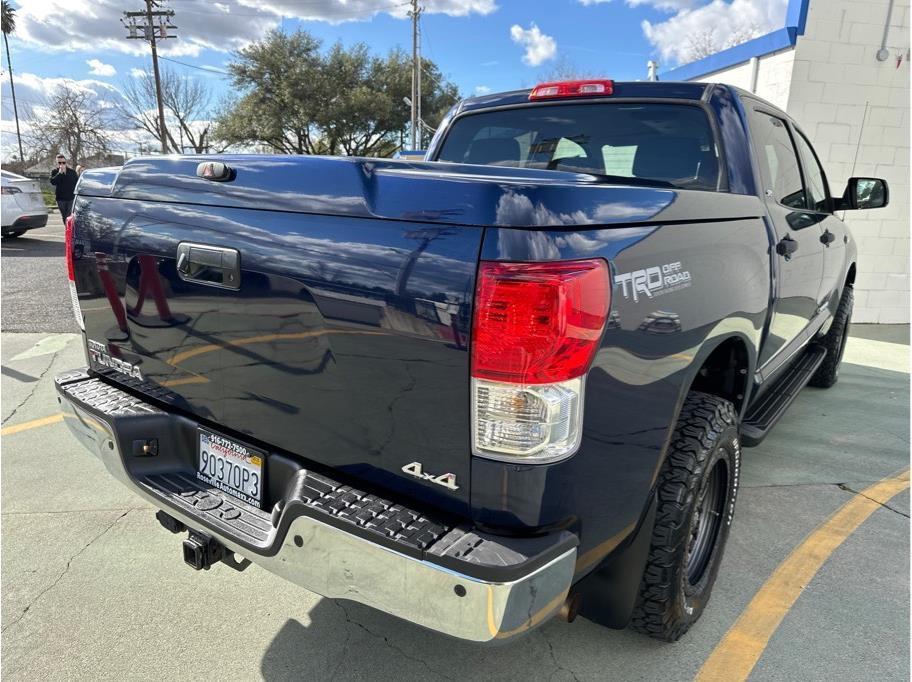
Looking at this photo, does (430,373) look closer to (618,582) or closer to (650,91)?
(618,582)

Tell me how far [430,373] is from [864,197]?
417 cm

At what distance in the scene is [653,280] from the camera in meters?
1.73

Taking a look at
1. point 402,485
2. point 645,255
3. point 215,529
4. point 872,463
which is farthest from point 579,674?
point 872,463

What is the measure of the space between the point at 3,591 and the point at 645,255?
281cm

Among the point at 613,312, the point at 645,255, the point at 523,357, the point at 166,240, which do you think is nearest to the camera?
the point at 523,357

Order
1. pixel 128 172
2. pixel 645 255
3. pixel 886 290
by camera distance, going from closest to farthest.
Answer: pixel 645 255
pixel 128 172
pixel 886 290

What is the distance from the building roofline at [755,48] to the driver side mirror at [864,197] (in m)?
3.89

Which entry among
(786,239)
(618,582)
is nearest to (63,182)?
(786,239)

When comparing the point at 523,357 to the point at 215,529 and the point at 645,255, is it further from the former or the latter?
the point at 215,529

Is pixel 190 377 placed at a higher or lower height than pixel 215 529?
higher

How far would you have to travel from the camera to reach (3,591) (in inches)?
101

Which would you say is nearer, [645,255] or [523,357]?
[523,357]

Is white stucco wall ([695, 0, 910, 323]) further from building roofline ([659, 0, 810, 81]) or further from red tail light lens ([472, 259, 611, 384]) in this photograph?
red tail light lens ([472, 259, 611, 384])

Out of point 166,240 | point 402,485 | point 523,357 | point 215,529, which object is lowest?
point 215,529
